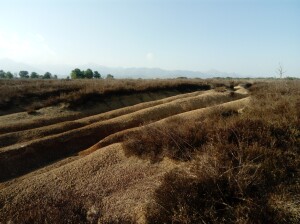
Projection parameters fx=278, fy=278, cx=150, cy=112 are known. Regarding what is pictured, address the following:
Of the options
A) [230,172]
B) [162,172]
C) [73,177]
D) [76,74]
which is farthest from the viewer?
[76,74]

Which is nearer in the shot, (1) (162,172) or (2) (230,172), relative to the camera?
(2) (230,172)

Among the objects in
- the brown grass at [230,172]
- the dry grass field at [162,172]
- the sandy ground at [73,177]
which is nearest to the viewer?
the brown grass at [230,172]

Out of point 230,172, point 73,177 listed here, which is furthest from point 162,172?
point 73,177

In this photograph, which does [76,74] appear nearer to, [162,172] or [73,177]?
[73,177]

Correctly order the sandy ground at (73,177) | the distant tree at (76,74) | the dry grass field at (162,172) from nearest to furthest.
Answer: the dry grass field at (162,172)
the sandy ground at (73,177)
the distant tree at (76,74)

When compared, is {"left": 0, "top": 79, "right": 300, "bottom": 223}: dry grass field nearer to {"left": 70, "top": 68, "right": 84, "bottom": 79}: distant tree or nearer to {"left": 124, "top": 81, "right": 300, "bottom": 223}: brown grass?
{"left": 124, "top": 81, "right": 300, "bottom": 223}: brown grass

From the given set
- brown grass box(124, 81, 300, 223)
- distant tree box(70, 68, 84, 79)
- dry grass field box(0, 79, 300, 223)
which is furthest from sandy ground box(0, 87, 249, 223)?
distant tree box(70, 68, 84, 79)

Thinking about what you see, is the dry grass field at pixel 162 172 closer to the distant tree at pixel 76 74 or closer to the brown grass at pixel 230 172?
the brown grass at pixel 230 172

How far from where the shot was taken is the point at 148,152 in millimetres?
10461

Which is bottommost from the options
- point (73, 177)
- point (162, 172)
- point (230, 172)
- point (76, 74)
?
point (73, 177)

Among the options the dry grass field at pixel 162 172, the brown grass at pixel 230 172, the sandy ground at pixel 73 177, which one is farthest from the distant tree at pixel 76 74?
the brown grass at pixel 230 172

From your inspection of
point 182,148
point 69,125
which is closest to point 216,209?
point 182,148

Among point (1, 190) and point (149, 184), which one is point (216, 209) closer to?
point (149, 184)

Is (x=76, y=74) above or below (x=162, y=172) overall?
below
